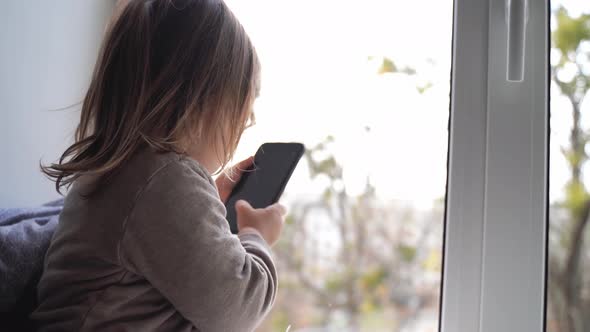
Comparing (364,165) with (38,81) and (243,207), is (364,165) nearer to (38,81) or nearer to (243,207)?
(243,207)

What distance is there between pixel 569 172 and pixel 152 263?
640mm

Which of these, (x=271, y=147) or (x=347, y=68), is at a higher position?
(x=347, y=68)

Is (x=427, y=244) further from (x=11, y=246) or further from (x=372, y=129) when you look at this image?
(x=11, y=246)

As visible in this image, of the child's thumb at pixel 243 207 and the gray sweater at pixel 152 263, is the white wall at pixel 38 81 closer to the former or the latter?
the gray sweater at pixel 152 263

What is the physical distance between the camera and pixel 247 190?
2.86 feet

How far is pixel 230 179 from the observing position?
2.95 ft

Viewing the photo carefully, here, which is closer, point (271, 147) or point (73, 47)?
point (271, 147)

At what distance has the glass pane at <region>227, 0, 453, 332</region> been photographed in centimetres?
96

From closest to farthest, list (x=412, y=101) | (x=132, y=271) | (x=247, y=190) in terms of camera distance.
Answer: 1. (x=132, y=271)
2. (x=247, y=190)
3. (x=412, y=101)

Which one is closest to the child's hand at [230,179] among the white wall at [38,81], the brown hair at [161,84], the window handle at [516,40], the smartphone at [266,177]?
the smartphone at [266,177]

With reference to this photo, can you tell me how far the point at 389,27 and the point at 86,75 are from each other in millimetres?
570

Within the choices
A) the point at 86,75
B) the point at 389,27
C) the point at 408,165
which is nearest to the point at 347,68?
the point at 389,27

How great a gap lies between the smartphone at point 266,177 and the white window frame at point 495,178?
0.26 m

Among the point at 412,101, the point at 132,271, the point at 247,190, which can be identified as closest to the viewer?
the point at 132,271
